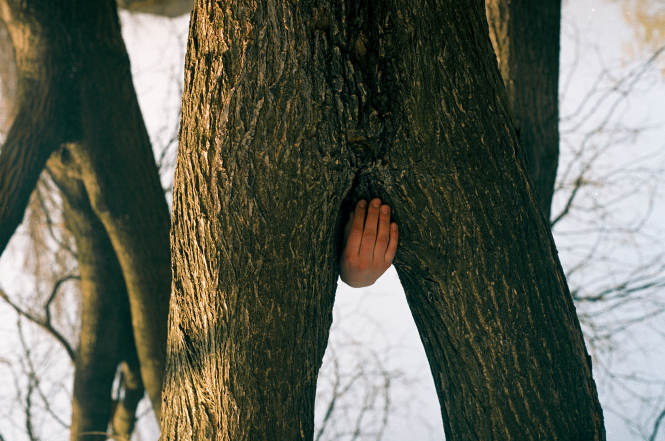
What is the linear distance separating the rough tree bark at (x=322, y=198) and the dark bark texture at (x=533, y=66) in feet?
3.13

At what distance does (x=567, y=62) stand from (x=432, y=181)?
1.61m

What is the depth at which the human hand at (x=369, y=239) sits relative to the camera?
83cm

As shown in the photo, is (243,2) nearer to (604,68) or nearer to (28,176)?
(28,176)

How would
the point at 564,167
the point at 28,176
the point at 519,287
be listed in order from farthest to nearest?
the point at 564,167 → the point at 28,176 → the point at 519,287

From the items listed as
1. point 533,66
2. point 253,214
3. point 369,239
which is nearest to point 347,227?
point 369,239

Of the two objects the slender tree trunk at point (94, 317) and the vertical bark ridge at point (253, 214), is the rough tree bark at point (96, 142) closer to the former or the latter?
the slender tree trunk at point (94, 317)

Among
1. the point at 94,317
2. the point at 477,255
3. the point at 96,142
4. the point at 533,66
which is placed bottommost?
the point at 477,255

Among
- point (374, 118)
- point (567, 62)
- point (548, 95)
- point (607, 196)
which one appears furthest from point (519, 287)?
point (567, 62)

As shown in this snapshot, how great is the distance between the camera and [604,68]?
1.93 meters

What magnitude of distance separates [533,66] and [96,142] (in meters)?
1.72

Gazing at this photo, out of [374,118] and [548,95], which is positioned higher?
[548,95]

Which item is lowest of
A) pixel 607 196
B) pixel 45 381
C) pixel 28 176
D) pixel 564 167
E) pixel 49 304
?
pixel 45 381

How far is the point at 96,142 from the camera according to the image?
1.72m

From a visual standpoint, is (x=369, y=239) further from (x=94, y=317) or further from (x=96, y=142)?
(x=94, y=317)
